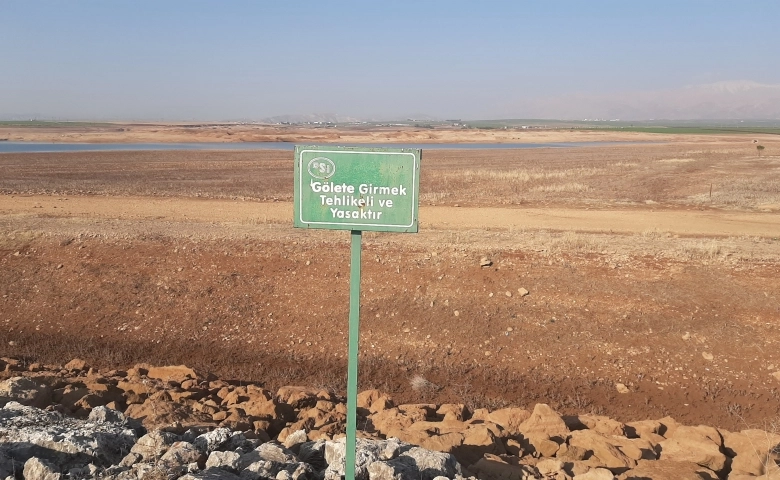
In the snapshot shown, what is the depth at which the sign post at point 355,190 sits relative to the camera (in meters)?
4.57

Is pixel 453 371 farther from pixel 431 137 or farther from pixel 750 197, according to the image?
pixel 431 137

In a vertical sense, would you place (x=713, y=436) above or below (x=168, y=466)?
below

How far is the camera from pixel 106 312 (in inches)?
472

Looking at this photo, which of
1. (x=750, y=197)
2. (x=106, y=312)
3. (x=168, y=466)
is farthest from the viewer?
(x=750, y=197)

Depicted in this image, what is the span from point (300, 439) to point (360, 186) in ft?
8.92

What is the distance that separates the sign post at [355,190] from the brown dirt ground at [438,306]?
18.0 feet

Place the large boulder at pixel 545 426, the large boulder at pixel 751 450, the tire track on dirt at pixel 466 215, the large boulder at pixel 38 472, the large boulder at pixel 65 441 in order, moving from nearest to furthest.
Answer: the large boulder at pixel 38 472 < the large boulder at pixel 65 441 < the large boulder at pixel 751 450 < the large boulder at pixel 545 426 < the tire track on dirt at pixel 466 215

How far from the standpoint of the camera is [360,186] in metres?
4.59

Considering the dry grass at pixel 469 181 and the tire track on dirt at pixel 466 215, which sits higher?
the dry grass at pixel 469 181

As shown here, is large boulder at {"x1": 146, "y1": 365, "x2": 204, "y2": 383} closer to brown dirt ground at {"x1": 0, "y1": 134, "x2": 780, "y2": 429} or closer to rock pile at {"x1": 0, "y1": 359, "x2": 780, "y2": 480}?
rock pile at {"x1": 0, "y1": 359, "x2": 780, "y2": 480}

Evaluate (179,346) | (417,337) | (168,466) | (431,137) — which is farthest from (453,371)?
(431,137)

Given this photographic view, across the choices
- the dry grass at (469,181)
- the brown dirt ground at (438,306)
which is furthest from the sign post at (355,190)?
the dry grass at (469,181)

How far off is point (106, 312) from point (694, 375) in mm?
10314

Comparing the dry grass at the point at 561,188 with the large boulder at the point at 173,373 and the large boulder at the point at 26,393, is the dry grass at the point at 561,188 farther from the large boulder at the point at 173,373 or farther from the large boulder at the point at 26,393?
the large boulder at the point at 26,393
